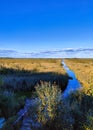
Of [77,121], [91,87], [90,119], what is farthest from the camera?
[91,87]

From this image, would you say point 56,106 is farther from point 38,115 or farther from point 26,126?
point 26,126

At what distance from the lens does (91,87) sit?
14.4 m

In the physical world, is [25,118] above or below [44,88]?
below

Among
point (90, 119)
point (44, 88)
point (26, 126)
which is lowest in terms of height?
point (26, 126)

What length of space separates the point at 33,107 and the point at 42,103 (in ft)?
1.71

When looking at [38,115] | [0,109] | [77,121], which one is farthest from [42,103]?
[0,109]

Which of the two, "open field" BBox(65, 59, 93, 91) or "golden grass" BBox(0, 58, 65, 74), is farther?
"golden grass" BBox(0, 58, 65, 74)

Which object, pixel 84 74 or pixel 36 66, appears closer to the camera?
pixel 84 74

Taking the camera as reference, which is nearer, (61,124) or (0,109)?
(61,124)

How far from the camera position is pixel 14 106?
13484 mm

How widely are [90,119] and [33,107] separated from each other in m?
2.31

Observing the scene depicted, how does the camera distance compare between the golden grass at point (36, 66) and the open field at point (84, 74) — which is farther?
the golden grass at point (36, 66)

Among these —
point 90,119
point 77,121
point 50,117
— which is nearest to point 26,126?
point 50,117

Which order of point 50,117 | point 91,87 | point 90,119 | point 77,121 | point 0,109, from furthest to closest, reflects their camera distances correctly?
point 91,87 < point 0,109 < point 77,121 < point 50,117 < point 90,119
